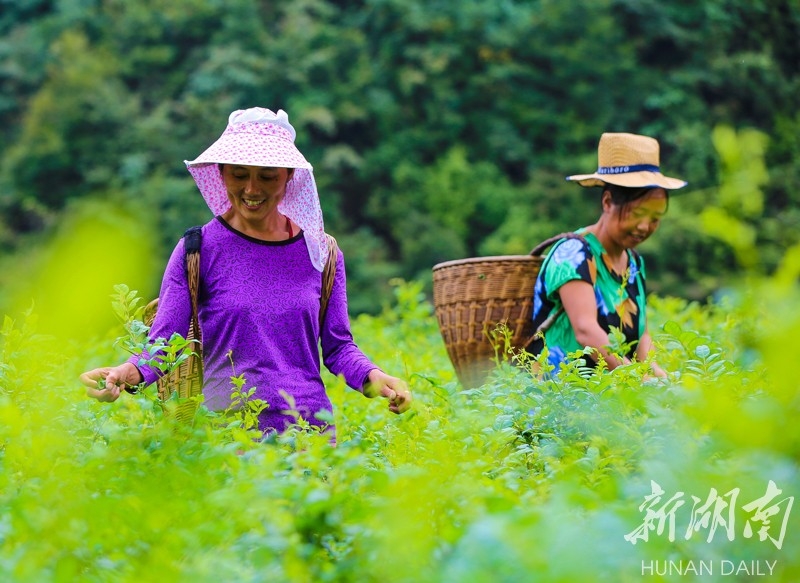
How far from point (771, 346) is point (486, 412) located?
5.32 ft

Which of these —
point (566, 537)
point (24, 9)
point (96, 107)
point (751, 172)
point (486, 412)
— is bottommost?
point (486, 412)

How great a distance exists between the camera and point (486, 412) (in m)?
2.89

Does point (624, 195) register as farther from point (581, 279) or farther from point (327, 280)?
point (327, 280)

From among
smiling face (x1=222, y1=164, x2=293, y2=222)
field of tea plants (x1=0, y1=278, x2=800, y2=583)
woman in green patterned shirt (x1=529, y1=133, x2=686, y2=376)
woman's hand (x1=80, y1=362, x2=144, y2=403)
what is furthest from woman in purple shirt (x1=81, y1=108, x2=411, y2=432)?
woman in green patterned shirt (x1=529, y1=133, x2=686, y2=376)

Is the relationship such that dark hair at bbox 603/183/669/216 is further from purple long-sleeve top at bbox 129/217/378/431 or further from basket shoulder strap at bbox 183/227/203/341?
basket shoulder strap at bbox 183/227/203/341

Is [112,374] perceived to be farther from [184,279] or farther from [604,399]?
[604,399]

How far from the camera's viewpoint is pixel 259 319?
10.7ft

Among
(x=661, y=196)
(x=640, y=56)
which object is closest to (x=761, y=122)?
(x=640, y=56)

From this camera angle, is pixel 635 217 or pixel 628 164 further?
pixel 628 164

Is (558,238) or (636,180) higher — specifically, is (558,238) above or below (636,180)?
below

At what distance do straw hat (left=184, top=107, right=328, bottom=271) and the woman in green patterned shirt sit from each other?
1013mm

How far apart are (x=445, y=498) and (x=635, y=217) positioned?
2.42 m

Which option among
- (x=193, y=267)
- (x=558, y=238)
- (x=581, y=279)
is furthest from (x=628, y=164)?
(x=193, y=267)

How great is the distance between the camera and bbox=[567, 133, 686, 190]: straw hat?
418 cm
